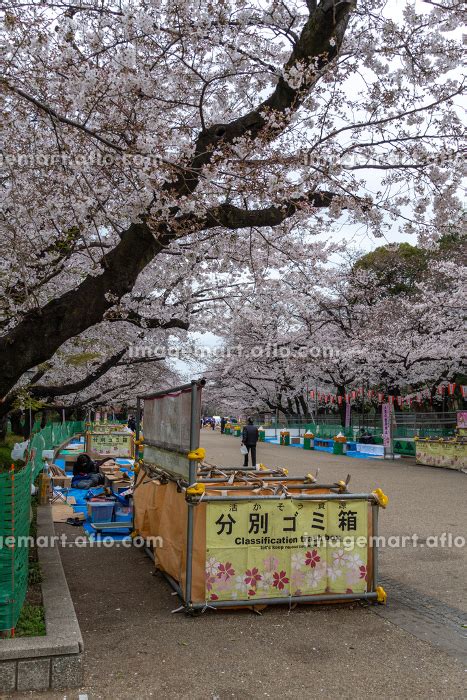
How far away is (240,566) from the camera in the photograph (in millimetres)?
6293

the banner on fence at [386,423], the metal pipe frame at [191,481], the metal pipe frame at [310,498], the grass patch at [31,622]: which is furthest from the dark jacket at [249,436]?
the grass patch at [31,622]

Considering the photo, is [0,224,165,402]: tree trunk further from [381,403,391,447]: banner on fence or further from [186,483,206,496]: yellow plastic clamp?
[381,403,391,447]: banner on fence

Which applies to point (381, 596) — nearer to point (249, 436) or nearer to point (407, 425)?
point (249, 436)

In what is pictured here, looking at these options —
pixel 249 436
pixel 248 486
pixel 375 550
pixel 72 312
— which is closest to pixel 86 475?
pixel 249 436

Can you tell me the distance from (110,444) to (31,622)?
1996 centimetres

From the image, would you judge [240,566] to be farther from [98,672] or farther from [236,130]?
[236,130]

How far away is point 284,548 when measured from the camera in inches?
252

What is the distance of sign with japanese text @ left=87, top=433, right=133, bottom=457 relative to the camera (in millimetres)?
24562

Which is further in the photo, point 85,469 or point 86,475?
point 85,469

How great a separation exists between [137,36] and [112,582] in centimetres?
640

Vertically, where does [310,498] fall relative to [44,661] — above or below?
above

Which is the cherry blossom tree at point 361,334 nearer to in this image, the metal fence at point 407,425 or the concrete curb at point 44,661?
the metal fence at point 407,425

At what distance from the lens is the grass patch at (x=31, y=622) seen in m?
4.91

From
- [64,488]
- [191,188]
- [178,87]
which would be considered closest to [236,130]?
[191,188]
